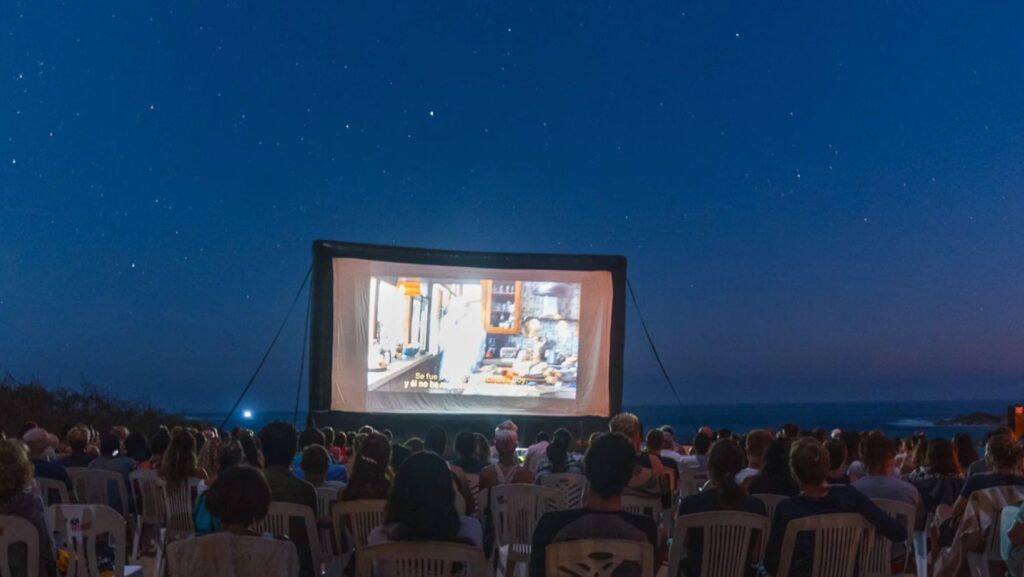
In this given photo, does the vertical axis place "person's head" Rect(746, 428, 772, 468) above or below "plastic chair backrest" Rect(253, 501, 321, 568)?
above

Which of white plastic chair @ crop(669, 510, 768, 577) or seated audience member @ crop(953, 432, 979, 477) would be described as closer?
white plastic chair @ crop(669, 510, 768, 577)

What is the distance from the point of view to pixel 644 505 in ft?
16.8

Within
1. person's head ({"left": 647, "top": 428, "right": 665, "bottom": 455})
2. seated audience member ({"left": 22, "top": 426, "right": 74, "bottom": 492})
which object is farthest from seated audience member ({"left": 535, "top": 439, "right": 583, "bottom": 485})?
seated audience member ({"left": 22, "top": 426, "right": 74, "bottom": 492})

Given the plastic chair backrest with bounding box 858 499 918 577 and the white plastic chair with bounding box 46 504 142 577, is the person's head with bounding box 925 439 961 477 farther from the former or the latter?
the white plastic chair with bounding box 46 504 142 577

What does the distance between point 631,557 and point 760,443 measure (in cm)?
273

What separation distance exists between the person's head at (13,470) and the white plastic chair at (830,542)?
2.88 m

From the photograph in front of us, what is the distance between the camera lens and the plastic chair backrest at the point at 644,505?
16.8 feet

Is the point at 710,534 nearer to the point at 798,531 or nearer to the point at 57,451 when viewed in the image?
the point at 798,531

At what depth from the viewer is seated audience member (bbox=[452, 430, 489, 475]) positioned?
21.0 ft

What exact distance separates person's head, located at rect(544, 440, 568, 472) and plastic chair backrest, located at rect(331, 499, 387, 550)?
67.9 inches

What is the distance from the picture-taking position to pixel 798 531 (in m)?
3.69

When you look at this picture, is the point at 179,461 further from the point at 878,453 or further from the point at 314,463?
the point at 878,453

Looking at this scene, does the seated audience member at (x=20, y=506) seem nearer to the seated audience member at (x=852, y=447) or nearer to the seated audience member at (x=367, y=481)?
the seated audience member at (x=367, y=481)

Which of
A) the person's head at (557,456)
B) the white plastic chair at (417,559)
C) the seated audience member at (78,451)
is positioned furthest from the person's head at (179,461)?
the white plastic chair at (417,559)
